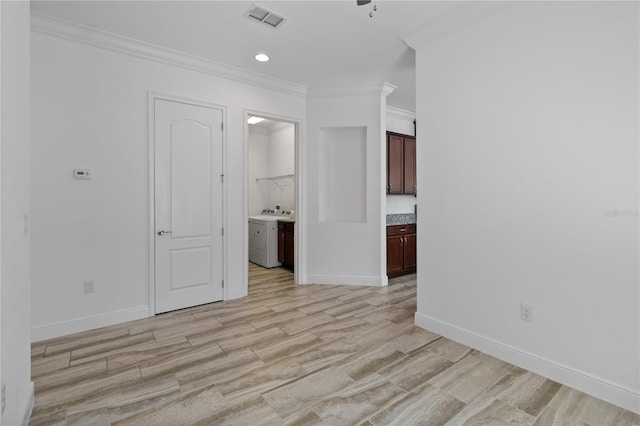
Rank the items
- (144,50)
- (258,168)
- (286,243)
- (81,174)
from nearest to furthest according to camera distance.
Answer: (81,174) < (144,50) < (286,243) < (258,168)

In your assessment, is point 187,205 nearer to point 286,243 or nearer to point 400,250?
point 286,243

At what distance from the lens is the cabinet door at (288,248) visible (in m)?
5.25

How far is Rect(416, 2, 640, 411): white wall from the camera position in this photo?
185 cm

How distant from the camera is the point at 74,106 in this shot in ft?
9.33

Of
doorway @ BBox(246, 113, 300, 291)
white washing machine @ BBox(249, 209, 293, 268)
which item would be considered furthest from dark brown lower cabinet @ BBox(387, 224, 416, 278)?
white washing machine @ BBox(249, 209, 293, 268)

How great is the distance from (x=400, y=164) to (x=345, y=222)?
1454 mm

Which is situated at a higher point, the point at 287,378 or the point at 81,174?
the point at 81,174

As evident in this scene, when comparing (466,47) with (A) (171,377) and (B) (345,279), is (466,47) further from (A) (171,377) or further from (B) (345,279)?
(A) (171,377)

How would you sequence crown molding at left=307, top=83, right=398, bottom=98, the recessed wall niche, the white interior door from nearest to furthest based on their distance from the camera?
1. the white interior door
2. crown molding at left=307, top=83, right=398, bottom=98
3. the recessed wall niche

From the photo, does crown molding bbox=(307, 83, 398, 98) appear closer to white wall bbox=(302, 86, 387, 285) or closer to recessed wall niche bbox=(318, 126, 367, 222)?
white wall bbox=(302, 86, 387, 285)

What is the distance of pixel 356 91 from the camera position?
4.39 meters

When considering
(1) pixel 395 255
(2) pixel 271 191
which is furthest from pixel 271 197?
(1) pixel 395 255

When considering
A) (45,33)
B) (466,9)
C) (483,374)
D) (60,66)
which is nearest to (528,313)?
(483,374)

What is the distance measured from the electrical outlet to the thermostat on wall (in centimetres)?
383
